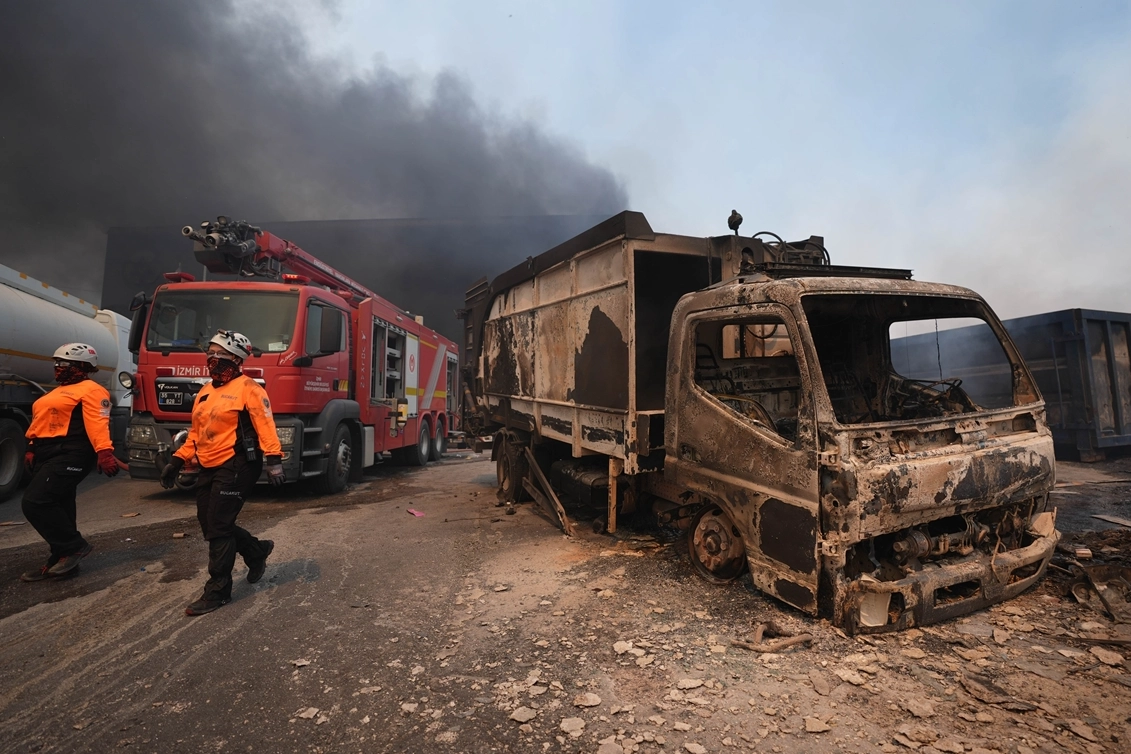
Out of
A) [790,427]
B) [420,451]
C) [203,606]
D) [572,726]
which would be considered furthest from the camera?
[420,451]

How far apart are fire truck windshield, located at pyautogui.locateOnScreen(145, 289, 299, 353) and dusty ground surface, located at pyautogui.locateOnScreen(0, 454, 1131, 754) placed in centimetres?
290

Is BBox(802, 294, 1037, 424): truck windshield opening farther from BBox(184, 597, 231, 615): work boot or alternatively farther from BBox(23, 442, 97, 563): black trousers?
BBox(23, 442, 97, 563): black trousers

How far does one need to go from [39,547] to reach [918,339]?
43.7 ft

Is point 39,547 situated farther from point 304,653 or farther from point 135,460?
point 304,653

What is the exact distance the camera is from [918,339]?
35.3 ft

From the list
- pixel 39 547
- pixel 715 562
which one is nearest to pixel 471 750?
pixel 715 562

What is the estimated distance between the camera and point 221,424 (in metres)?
3.55

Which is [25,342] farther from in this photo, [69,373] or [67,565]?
[67,565]

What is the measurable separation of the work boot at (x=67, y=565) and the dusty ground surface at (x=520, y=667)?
0.11 meters

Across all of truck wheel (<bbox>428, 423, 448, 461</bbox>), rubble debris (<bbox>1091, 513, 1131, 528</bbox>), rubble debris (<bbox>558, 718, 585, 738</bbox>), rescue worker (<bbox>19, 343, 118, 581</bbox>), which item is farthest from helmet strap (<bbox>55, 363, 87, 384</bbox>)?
rubble debris (<bbox>1091, 513, 1131, 528</bbox>)

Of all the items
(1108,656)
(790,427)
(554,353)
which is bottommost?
(1108,656)

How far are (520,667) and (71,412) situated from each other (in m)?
3.98

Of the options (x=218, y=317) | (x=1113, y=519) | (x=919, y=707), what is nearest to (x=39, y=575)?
(x=218, y=317)

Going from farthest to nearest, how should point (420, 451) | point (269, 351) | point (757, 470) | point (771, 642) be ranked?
point (420, 451) < point (269, 351) < point (757, 470) < point (771, 642)
